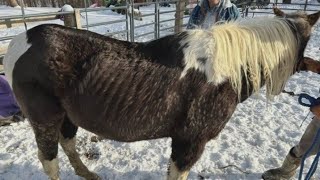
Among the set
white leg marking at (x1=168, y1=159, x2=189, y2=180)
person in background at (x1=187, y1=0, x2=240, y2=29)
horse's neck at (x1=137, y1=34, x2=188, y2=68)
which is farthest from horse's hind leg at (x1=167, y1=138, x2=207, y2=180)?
person in background at (x1=187, y1=0, x2=240, y2=29)

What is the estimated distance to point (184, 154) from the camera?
2143mm

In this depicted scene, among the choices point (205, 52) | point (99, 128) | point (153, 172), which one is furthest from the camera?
point (153, 172)

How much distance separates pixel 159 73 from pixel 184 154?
0.64 metres

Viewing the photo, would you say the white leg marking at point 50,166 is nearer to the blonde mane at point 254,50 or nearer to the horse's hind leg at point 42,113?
the horse's hind leg at point 42,113

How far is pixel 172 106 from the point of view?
6.60 feet

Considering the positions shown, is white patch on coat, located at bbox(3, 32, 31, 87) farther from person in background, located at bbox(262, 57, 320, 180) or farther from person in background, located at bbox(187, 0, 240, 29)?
person in background, located at bbox(262, 57, 320, 180)

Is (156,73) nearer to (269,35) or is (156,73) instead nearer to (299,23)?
(269,35)

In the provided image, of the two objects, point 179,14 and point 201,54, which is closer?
point 201,54

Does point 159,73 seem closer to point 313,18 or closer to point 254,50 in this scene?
point 254,50

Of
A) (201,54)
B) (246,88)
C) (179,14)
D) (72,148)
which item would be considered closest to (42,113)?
(72,148)

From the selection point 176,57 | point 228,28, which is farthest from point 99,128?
point 228,28

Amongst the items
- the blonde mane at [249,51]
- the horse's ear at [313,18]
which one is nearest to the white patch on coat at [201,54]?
the blonde mane at [249,51]

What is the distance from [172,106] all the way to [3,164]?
78.7 inches

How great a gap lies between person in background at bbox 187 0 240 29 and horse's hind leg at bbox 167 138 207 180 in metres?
1.51
